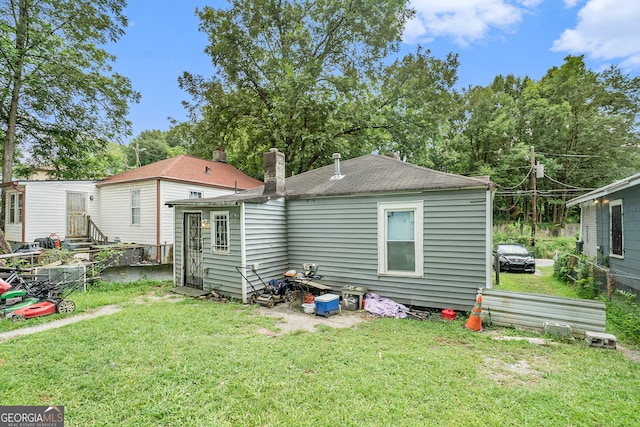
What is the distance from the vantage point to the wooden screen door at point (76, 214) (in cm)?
1337

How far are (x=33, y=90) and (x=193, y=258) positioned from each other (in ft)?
42.9

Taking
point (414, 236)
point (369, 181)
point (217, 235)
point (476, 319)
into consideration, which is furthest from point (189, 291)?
point (476, 319)

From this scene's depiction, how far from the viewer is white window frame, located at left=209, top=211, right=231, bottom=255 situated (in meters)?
7.64

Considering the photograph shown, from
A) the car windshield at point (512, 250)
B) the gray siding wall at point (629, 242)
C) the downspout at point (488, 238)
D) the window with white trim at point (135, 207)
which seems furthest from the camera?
the window with white trim at point (135, 207)

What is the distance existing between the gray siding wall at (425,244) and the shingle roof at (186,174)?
593 cm

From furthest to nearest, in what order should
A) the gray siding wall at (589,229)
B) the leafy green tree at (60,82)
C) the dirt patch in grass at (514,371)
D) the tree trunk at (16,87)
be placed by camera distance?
1. the leafy green tree at (60,82)
2. the tree trunk at (16,87)
3. the gray siding wall at (589,229)
4. the dirt patch in grass at (514,371)

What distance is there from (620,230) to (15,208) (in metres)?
22.7

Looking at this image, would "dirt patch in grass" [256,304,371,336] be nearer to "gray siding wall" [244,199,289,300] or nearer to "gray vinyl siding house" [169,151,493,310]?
"gray vinyl siding house" [169,151,493,310]

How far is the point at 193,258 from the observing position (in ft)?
28.7

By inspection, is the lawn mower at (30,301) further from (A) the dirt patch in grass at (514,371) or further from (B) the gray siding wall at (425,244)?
(A) the dirt patch in grass at (514,371)

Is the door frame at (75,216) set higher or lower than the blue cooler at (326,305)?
higher

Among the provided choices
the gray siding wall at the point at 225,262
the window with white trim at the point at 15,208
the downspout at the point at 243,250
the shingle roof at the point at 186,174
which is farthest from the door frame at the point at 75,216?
the downspout at the point at 243,250

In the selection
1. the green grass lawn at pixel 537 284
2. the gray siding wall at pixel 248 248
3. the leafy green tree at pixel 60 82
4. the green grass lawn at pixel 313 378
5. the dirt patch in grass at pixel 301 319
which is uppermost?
the leafy green tree at pixel 60 82

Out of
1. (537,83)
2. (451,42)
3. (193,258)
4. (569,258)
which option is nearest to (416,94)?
(451,42)
